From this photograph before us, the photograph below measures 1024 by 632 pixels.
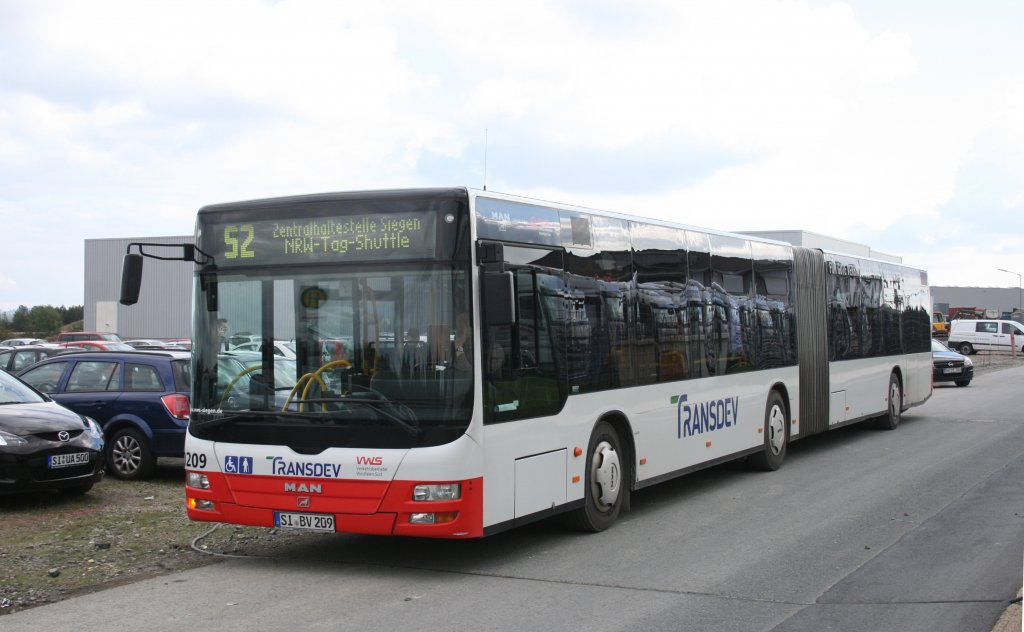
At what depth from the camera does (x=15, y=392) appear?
12062mm

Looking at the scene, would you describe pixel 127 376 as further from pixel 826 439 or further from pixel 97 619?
pixel 826 439

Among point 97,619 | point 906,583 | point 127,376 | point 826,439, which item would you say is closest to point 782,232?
point 826,439

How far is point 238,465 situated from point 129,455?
5.33 meters

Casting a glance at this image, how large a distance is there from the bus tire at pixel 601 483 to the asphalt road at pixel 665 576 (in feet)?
0.66

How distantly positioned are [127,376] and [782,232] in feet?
87.4

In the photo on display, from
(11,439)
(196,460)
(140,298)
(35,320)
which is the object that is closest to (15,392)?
(11,439)

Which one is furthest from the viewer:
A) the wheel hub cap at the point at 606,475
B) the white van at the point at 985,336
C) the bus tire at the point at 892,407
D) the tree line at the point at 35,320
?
the tree line at the point at 35,320

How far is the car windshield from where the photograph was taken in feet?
38.9

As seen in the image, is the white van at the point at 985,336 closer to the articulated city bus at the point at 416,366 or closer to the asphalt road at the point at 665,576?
the asphalt road at the point at 665,576

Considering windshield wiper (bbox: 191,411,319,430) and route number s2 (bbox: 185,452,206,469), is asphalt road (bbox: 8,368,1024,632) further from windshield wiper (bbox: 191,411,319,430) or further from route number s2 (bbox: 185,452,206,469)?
windshield wiper (bbox: 191,411,319,430)

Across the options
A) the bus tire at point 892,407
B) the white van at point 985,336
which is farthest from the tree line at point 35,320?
the bus tire at point 892,407

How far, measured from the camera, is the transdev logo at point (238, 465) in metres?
8.41

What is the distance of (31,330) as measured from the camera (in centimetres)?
8806

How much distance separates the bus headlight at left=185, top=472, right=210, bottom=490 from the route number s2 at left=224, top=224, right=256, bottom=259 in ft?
5.75
